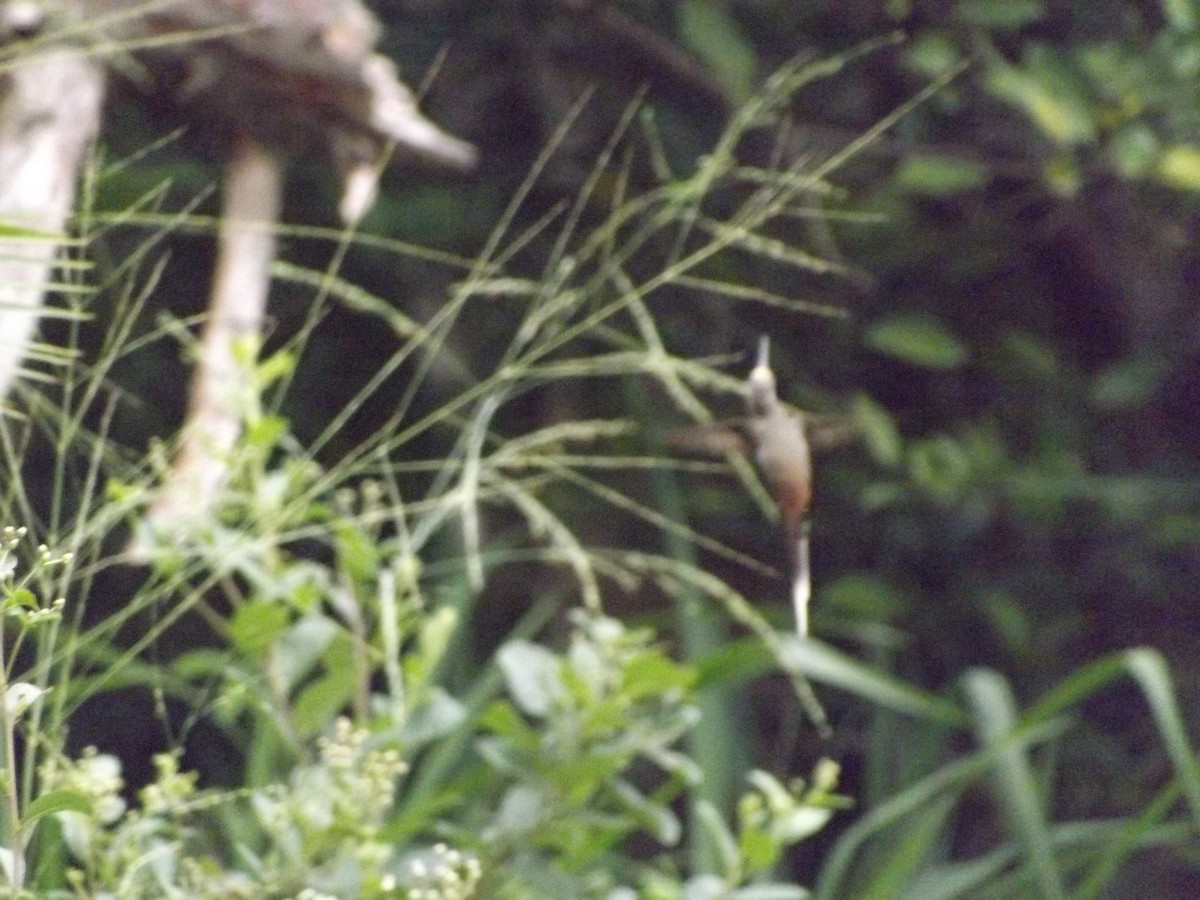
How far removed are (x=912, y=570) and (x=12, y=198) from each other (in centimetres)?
130

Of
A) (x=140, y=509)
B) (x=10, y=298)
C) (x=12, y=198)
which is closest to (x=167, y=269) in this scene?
(x=140, y=509)

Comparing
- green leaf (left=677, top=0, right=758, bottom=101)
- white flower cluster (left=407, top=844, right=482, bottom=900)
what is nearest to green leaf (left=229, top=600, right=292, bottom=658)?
white flower cluster (left=407, top=844, right=482, bottom=900)

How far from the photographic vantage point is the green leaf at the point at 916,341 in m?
2.06

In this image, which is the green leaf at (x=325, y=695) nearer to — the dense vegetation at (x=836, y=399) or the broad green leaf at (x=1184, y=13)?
the dense vegetation at (x=836, y=399)

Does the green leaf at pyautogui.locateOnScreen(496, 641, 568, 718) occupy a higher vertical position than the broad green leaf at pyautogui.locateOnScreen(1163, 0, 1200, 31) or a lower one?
lower

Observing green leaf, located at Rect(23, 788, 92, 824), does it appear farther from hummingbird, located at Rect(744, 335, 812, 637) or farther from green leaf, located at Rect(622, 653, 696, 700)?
green leaf, located at Rect(622, 653, 696, 700)

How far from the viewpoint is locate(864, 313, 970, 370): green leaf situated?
2.06m

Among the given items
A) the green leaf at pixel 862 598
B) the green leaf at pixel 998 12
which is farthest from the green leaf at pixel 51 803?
the green leaf at pixel 862 598

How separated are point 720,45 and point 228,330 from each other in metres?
0.70

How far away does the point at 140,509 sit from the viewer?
151 cm

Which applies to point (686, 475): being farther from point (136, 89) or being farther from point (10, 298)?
point (10, 298)

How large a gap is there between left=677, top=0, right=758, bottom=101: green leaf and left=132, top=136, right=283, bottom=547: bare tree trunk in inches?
20.7

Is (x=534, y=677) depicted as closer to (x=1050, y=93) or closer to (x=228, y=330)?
(x=228, y=330)

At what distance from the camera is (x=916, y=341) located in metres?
2.08
